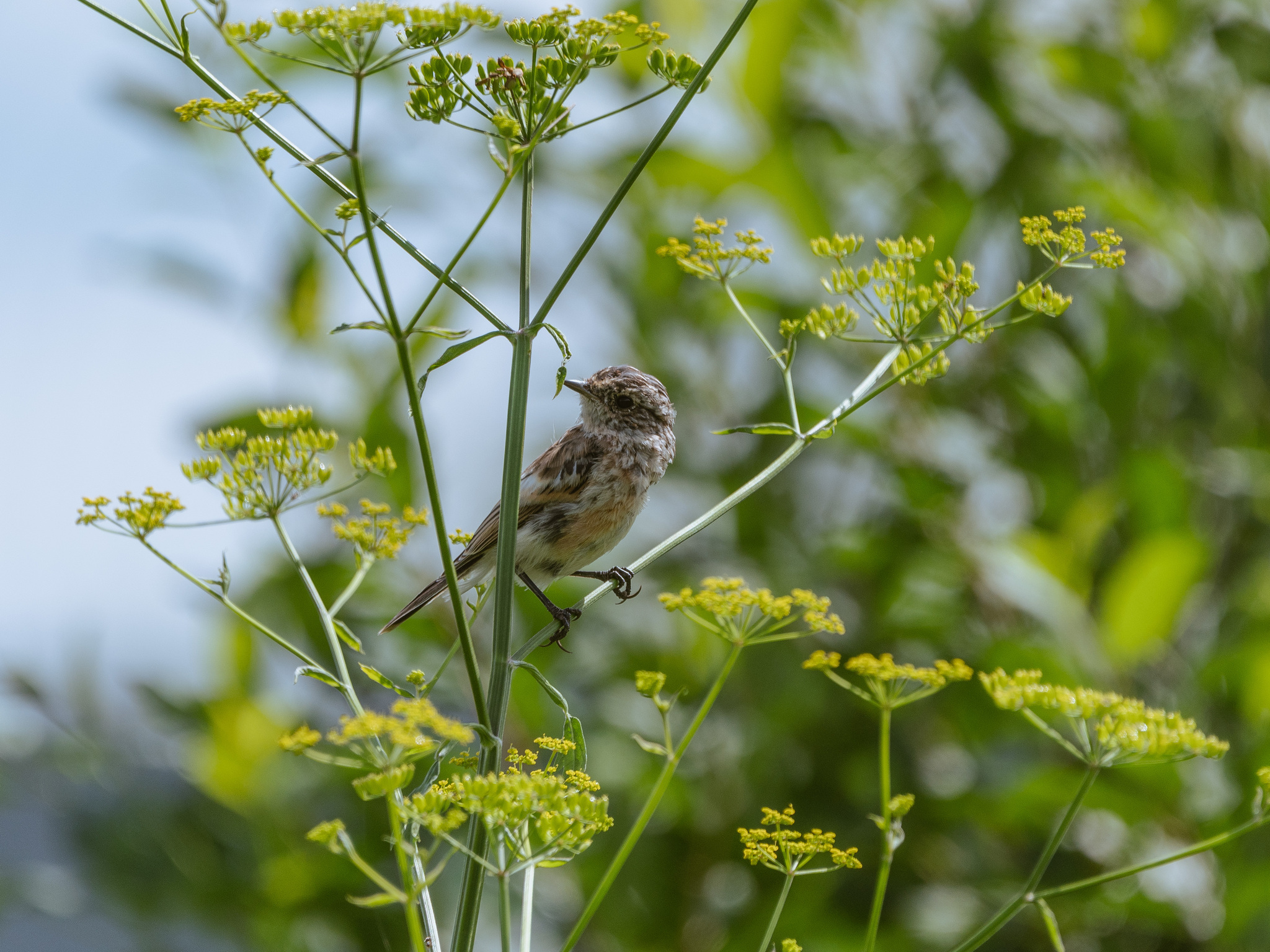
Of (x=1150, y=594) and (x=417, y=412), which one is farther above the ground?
(x=417, y=412)

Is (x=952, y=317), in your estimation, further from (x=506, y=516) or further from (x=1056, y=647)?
(x=1056, y=647)

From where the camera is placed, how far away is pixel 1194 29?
14.7ft

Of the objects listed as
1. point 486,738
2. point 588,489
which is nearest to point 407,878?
point 486,738

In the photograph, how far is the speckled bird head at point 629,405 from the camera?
290cm

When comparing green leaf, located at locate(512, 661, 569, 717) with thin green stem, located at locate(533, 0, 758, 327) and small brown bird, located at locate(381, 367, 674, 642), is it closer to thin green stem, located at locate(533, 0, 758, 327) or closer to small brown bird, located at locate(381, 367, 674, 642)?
thin green stem, located at locate(533, 0, 758, 327)

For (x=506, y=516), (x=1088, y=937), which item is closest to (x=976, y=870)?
(x=1088, y=937)

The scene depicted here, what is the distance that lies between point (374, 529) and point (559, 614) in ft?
2.40

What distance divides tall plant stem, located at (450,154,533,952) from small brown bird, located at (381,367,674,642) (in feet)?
4.19

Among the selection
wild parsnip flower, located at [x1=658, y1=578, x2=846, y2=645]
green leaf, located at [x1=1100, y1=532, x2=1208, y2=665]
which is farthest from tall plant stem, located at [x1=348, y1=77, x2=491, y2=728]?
green leaf, located at [x1=1100, y1=532, x2=1208, y2=665]

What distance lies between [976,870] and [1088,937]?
41 centimetres

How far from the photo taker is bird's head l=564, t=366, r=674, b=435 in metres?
2.90

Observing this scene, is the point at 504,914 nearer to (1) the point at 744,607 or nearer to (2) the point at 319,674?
(2) the point at 319,674

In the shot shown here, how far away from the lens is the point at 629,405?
9.64 feet

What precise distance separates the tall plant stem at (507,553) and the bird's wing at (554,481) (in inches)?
54.6
